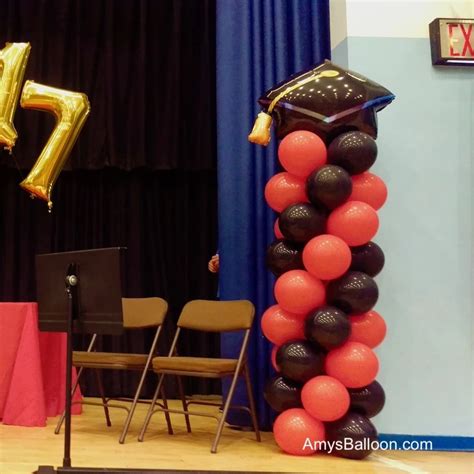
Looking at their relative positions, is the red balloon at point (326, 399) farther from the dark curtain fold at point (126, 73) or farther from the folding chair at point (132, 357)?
the dark curtain fold at point (126, 73)

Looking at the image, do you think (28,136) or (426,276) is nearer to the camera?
(426,276)

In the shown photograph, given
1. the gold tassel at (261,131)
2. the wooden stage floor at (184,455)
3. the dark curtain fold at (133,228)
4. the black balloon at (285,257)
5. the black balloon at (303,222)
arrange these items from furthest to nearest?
1. the dark curtain fold at (133,228)
2. the gold tassel at (261,131)
3. the black balloon at (285,257)
4. the black balloon at (303,222)
5. the wooden stage floor at (184,455)

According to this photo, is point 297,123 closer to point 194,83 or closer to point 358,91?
point 358,91

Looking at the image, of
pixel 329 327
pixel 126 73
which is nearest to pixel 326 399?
pixel 329 327

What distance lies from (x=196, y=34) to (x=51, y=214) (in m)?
1.93

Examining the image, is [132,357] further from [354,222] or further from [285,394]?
[354,222]

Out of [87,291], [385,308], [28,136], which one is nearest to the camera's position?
[87,291]

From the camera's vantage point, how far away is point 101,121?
5555 mm

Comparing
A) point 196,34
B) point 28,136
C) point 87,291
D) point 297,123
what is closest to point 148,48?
point 196,34

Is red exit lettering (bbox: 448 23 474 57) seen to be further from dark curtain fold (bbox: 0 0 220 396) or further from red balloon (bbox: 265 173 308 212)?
dark curtain fold (bbox: 0 0 220 396)

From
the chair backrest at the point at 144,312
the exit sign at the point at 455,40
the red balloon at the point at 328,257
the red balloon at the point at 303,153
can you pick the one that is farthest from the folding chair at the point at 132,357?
the exit sign at the point at 455,40

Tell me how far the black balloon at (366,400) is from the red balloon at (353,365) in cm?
6

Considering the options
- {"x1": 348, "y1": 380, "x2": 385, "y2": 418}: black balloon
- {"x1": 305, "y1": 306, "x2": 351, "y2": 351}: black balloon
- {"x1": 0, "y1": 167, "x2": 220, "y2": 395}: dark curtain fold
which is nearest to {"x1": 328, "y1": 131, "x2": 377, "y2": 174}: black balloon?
{"x1": 305, "y1": 306, "x2": 351, "y2": 351}: black balloon

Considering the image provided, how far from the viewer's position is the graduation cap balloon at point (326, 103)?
3.59 metres
